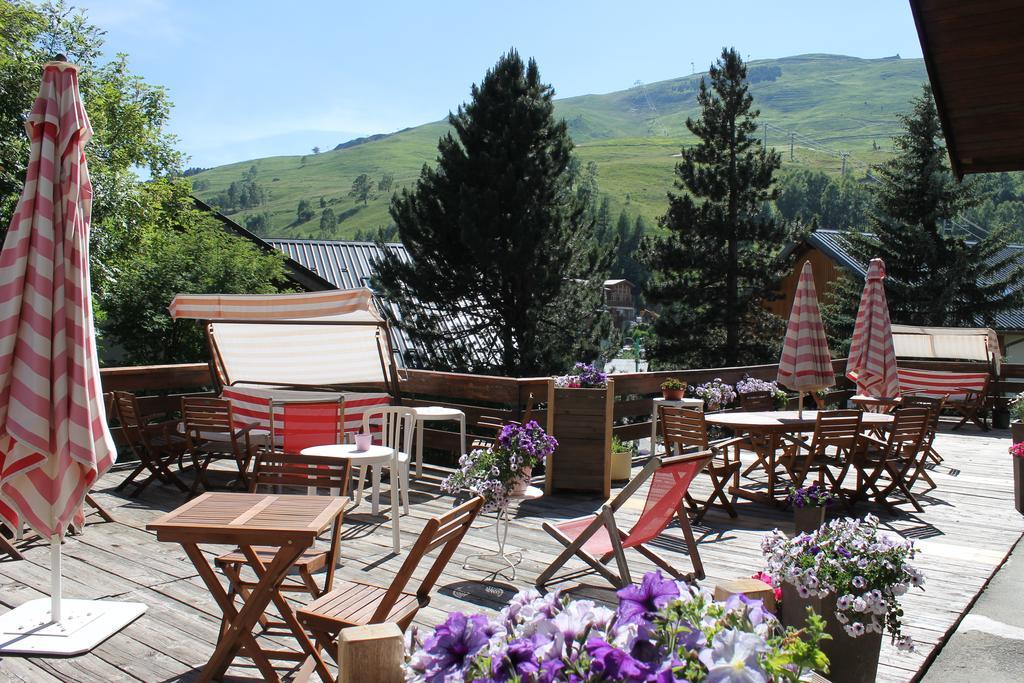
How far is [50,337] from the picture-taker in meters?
3.89

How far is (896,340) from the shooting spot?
15.6 meters

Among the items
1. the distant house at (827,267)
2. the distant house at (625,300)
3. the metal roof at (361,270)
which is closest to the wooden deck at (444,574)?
the metal roof at (361,270)

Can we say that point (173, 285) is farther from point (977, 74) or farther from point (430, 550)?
point (977, 74)

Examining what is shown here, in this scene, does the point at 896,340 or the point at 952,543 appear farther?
the point at 896,340

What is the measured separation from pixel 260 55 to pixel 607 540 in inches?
783

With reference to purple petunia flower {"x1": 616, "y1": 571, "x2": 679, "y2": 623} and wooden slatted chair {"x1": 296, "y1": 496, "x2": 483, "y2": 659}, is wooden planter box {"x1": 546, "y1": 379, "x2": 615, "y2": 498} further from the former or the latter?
purple petunia flower {"x1": 616, "y1": 571, "x2": 679, "y2": 623}

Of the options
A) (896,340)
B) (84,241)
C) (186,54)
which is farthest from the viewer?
(186,54)

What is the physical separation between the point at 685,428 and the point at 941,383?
822 centimetres

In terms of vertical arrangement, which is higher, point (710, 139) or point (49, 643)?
point (710, 139)

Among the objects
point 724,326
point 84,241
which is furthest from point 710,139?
point 84,241

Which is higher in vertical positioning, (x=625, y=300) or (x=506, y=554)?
(x=506, y=554)

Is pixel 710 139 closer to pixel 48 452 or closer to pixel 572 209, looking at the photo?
pixel 572 209

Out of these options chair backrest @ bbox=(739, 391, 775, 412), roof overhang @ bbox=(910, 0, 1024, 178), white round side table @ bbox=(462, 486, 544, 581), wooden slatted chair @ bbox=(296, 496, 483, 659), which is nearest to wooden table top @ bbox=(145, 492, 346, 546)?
wooden slatted chair @ bbox=(296, 496, 483, 659)

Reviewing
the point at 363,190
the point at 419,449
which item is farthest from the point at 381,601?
the point at 363,190
